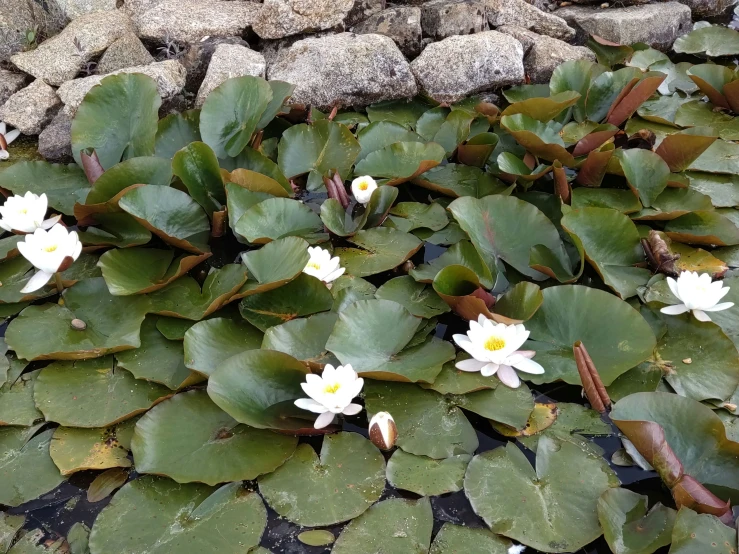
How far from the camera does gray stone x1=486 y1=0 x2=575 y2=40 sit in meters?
4.07

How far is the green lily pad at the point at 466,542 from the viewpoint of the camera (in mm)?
1599

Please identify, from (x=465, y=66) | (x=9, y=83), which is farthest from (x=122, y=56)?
(x=465, y=66)

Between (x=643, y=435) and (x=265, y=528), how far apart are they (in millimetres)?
1097

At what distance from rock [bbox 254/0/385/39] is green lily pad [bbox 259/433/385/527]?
9.03ft

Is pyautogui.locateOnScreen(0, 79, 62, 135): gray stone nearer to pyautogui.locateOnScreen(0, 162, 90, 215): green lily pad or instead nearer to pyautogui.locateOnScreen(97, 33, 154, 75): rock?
pyautogui.locateOnScreen(97, 33, 154, 75): rock

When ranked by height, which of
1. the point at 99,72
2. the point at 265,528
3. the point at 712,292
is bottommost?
the point at 265,528

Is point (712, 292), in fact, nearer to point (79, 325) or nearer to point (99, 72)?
point (79, 325)

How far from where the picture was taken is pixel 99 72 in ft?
11.4

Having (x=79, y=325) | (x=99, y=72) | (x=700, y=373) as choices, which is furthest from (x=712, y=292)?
(x=99, y=72)

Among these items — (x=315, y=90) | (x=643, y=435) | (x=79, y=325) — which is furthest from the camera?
(x=315, y=90)

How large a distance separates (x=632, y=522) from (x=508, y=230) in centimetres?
120

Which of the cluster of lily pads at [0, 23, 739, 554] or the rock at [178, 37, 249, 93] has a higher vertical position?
the rock at [178, 37, 249, 93]

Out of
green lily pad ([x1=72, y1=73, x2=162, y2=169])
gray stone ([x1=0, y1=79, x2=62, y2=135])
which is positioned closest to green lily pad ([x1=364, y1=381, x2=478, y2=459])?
green lily pad ([x1=72, y1=73, x2=162, y2=169])

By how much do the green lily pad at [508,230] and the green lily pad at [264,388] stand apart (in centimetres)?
91
